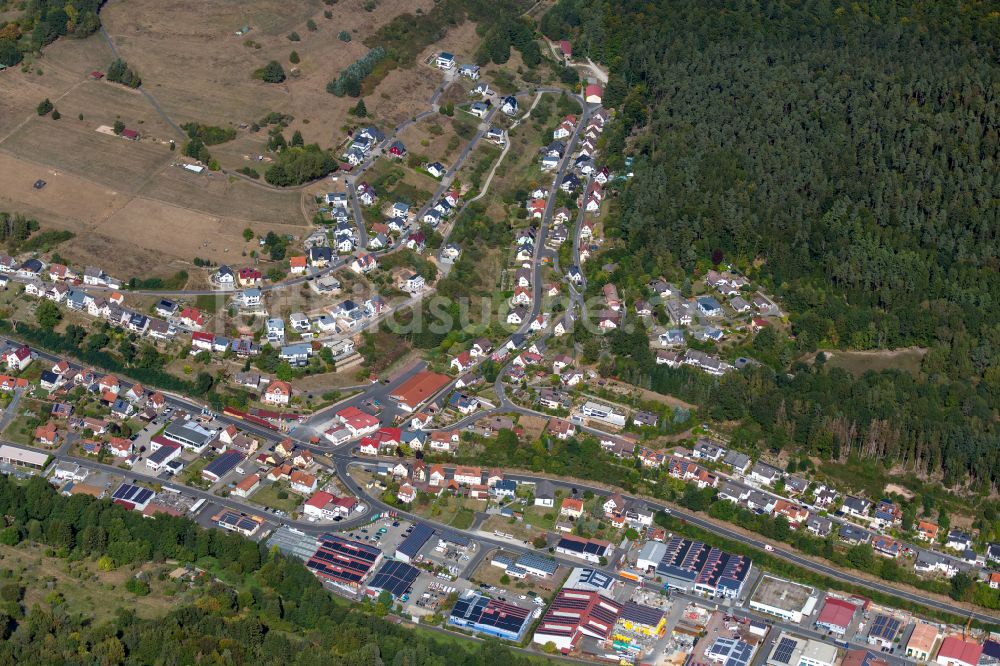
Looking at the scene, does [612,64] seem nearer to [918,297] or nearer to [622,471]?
[918,297]

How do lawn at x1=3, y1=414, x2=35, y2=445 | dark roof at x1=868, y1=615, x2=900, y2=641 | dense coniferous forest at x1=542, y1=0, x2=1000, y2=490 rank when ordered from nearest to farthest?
dark roof at x1=868, y1=615, x2=900, y2=641
lawn at x1=3, y1=414, x2=35, y2=445
dense coniferous forest at x1=542, y1=0, x2=1000, y2=490

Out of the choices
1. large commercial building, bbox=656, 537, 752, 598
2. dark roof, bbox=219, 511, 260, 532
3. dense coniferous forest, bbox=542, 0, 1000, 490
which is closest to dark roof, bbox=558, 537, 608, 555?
large commercial building, bbox=656, 537, 752, 598

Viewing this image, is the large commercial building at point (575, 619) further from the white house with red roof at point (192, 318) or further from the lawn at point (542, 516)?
the white house with red roof at point (192, 318)

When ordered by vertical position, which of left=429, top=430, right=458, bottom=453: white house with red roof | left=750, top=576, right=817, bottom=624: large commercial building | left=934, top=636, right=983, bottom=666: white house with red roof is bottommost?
left=429, top=430, right=458, bottom=453: white house with red roof

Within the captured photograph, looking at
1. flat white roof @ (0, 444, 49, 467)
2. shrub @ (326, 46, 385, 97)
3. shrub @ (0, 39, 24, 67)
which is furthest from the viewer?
shrub @ (326, 46, 385, 97)

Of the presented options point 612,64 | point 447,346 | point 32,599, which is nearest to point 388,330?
point 447,346

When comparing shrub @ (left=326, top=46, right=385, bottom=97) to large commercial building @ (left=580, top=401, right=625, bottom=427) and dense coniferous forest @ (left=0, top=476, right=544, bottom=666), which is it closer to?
large commercial building @ (left=580, top=401, right=625, bottom=427)

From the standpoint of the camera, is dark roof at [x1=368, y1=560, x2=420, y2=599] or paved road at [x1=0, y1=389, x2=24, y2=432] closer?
dark roof at [x1=368, y1=560, x2=420, y2=599]
